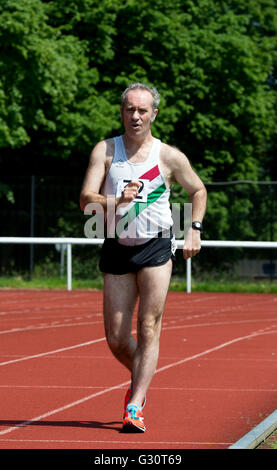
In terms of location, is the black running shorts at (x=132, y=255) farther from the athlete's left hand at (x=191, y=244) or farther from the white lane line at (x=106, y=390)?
the white lane line at (x=106, y=390)

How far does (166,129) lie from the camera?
103 feet

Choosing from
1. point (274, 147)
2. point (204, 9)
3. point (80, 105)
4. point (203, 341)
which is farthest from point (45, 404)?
point (274, 147)

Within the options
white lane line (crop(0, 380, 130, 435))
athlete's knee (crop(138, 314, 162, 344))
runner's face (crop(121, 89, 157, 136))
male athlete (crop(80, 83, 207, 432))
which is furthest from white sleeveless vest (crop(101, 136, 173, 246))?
white lane line (crop(0, 380, 130, 435))

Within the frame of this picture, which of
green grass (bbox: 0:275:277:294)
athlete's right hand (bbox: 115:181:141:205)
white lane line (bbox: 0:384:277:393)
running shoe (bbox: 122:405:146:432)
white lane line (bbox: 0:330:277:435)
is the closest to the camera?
athlete's right hand (bbox: 115:181:141:205)

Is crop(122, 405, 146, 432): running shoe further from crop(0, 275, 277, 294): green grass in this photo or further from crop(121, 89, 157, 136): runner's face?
crop(0, 275, 277, 294): green grass

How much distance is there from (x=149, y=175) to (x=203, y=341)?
635 centimetres

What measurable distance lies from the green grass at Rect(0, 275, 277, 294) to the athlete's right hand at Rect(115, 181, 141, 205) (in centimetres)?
1912

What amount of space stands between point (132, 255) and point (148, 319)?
403 millimetres

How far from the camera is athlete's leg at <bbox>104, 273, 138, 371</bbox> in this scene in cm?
648

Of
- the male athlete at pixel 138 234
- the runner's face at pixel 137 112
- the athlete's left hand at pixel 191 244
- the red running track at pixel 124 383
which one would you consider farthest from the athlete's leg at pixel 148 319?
the runner's face at pixel 137 112

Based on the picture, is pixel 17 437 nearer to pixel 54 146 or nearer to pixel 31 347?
pixel 31 347

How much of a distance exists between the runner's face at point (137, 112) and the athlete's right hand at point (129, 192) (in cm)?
44

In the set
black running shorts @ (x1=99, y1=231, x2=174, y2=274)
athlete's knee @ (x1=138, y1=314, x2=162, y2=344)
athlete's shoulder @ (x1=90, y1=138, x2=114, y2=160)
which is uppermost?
athlete's shoulder @ (x1=90, y1=138, x2=114, y2=160)

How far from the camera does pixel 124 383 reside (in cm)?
871
